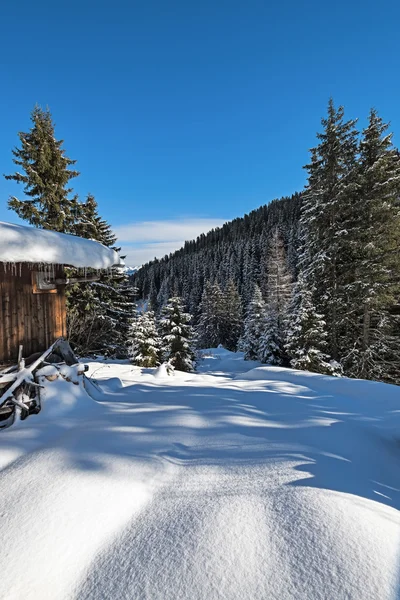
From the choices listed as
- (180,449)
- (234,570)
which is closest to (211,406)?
(180,449)

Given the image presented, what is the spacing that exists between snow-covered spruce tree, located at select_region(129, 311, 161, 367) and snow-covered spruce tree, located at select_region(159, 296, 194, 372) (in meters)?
0.89

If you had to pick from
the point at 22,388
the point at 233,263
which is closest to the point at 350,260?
the point at 22,388

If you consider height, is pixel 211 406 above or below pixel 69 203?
below

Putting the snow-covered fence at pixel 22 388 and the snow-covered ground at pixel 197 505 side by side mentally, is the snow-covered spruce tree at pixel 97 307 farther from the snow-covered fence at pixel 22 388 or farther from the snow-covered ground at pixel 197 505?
the snow-covered ground at pixel 197 505

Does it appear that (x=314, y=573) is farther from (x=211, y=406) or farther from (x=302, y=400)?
(x=302, y=400)

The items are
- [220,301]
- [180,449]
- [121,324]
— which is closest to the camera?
[180,449]

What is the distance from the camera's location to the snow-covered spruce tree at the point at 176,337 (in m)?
18.0

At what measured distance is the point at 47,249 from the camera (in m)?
5.09

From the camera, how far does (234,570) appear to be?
74.2 inches

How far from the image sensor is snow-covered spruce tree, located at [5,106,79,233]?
13062 millimetres

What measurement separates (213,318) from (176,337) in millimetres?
25054

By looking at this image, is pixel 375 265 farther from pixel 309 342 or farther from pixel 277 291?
pixel 277 291

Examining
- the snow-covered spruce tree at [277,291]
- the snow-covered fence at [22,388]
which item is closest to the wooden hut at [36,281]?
the snow-covered fence at [22,388]

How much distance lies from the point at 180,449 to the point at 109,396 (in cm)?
274
